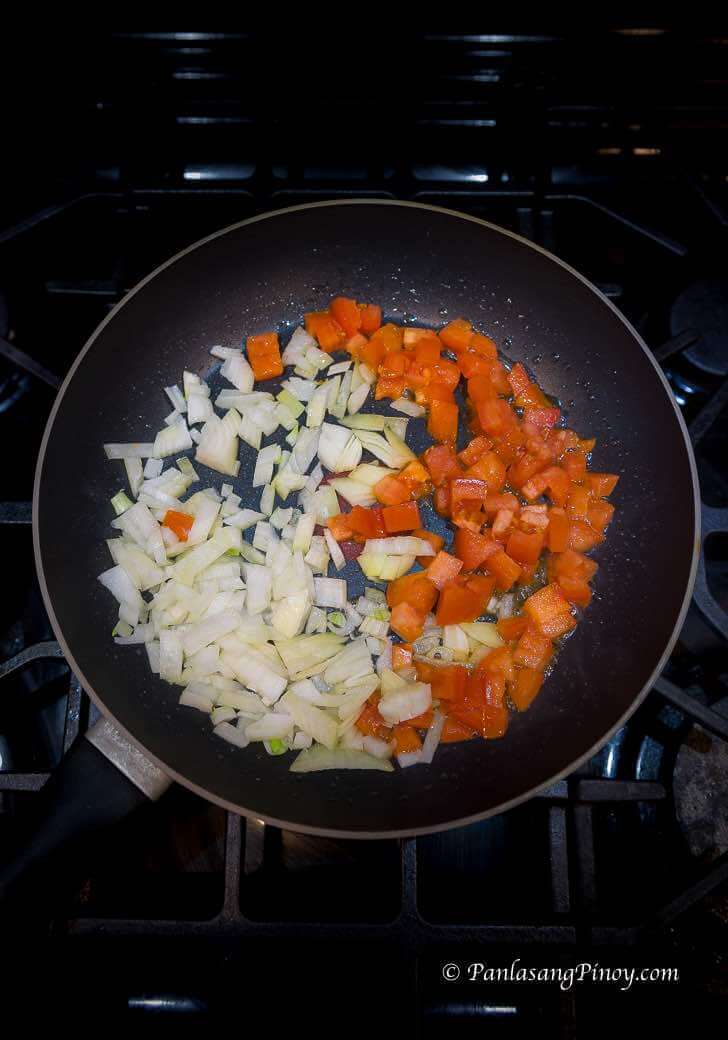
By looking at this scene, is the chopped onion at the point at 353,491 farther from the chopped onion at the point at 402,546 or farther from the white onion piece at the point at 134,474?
the white onion piece at the point at 134,474

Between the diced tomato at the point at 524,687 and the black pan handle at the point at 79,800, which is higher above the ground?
the diced tomato at the point at 524,687

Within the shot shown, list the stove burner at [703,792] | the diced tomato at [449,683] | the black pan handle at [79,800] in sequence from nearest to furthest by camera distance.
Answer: the black pan handle at [79,800] → the stove burner at [703,792] → the diced tomato at [449,683]

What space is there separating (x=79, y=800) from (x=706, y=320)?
1591 millimetres

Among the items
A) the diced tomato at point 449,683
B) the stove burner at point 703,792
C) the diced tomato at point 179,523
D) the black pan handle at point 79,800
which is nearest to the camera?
the black pan handle at point 79,800

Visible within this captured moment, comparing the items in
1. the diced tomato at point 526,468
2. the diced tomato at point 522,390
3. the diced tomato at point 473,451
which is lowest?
the diced tomato at point 526,468

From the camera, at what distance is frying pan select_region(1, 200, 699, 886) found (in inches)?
53.9

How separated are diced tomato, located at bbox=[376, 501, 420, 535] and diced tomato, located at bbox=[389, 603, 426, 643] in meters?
0.17

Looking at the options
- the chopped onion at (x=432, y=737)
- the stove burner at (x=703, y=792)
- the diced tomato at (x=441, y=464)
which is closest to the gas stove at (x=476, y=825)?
the stove burner at (x=703, y=792)

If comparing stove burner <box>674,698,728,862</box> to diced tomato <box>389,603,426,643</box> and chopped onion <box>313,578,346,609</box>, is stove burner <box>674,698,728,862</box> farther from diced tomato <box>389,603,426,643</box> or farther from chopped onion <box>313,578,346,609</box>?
chopped onion <box>313,578,346,609</box>

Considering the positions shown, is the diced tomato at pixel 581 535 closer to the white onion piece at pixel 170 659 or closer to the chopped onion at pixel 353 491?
the chopped onion at pixel 353 491

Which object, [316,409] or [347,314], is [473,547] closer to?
[316,409]

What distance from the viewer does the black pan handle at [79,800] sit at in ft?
3.70

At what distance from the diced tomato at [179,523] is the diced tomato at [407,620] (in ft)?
1.58

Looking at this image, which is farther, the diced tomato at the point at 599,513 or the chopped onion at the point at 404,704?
the diced tomato at the point at 599,513
